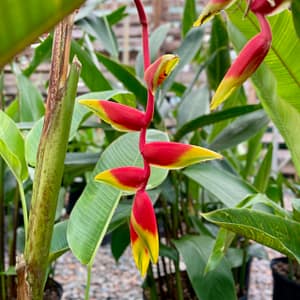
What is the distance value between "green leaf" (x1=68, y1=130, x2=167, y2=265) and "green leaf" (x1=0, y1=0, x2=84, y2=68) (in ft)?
1.00

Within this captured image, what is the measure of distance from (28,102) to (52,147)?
0.70 meters

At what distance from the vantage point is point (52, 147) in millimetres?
324

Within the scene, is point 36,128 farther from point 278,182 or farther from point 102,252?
point 102,252

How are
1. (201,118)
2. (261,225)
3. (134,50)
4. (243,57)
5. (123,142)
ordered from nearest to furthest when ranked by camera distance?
1. (243,57)
2. (261,225)
3. (123,142)
4. (201,118)
5. (134,50)

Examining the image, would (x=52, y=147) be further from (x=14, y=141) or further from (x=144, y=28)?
(x=14, y=141)

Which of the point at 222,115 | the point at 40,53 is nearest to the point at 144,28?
the point at 222,115

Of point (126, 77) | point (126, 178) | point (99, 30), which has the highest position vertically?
point (99, 30)

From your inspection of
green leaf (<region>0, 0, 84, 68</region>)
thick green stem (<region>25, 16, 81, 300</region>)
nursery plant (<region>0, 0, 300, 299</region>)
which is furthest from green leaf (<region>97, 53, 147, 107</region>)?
green leaf (<region>0, 0, 84, 68</region>)

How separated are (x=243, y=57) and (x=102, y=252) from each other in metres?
1.82

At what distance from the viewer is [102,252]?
1.99 m

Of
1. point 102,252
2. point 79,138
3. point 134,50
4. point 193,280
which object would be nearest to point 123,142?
point 193,280

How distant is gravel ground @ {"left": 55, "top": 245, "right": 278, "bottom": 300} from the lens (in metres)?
1.55

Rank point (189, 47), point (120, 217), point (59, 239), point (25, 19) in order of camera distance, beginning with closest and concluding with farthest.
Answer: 1. point (25, 19)
2. point (59, 239)
3. point (120, 217)
4. point (189, 47)

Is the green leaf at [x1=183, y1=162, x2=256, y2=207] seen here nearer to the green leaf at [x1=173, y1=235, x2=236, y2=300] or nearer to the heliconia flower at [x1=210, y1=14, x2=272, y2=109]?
the green leaf at [x1=173, y1=235, x2=236, y2=300]
